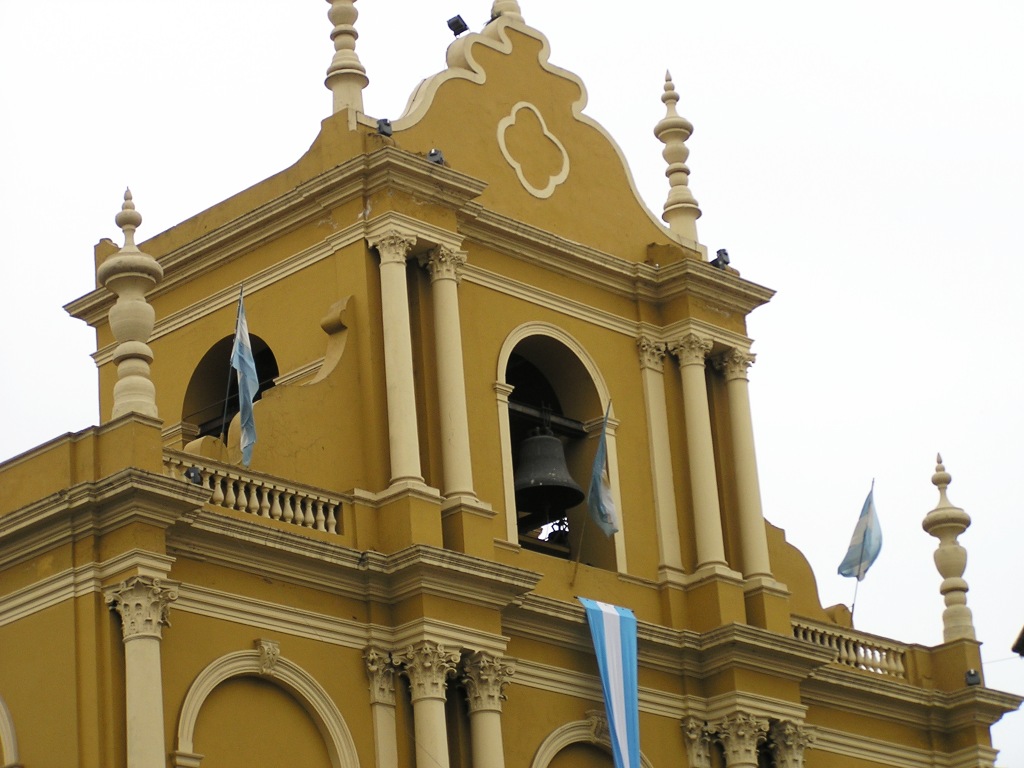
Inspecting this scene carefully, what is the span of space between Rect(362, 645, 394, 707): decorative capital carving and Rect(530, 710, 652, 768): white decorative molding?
1.75 metres

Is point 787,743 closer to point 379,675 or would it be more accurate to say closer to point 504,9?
point 379,675

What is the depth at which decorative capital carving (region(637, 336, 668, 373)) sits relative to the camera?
28.0 metres

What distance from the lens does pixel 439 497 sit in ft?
81.7

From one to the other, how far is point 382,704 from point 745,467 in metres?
5.61

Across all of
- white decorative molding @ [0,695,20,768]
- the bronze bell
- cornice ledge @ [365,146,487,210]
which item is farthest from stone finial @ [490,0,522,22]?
white decorative molding @ [0,695,20,768]

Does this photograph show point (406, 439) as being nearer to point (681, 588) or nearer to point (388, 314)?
point (388, 314)

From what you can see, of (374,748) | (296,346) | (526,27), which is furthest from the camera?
(526,27)

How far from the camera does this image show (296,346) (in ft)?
85.6

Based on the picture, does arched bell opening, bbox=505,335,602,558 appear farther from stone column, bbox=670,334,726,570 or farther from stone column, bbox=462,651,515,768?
stone column, bbox=462,651,515,768

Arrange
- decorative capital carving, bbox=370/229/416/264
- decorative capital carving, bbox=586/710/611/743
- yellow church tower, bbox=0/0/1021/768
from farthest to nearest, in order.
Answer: decorative capital carving, bbox=586/710/611/743, decorative capital carving, bbox=370/229/416/264, yellow church tower, bbox=0/0/1021/768

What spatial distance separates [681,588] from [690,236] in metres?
4.06

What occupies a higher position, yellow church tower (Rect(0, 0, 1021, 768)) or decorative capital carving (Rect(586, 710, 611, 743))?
yellow church tower (Rect(0, 0, 1021, 768))

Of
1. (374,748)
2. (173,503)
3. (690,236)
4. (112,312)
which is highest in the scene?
(690,236)

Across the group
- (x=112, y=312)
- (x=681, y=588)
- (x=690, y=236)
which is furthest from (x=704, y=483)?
(x=112, y=312)
